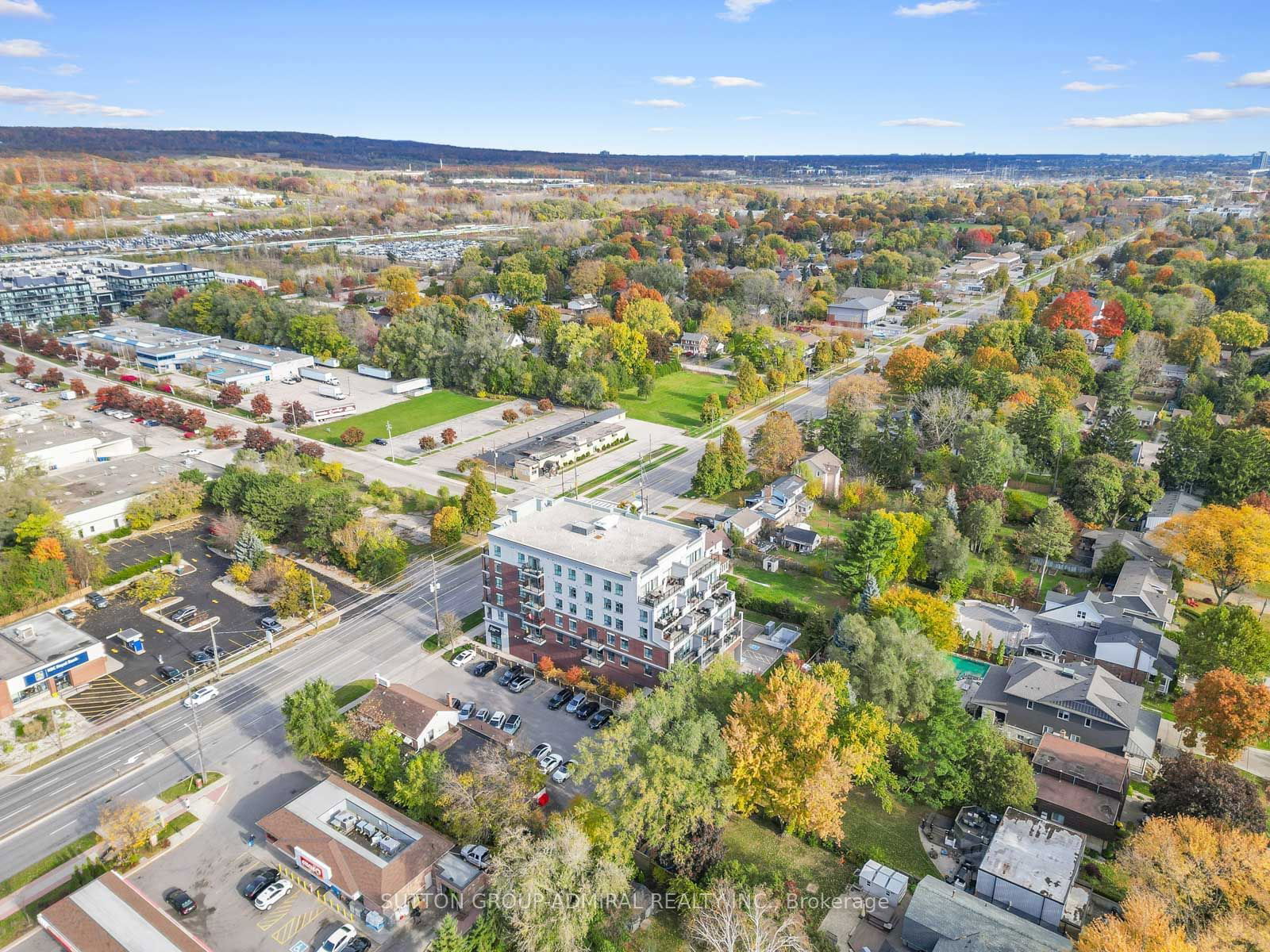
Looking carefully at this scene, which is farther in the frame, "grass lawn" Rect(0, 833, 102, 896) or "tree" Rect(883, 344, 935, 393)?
"tree" Rect(883, 344, 935, 393)

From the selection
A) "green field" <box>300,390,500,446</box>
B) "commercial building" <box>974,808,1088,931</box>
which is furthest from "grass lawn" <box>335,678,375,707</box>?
"green field" <box>300,390,500,446</box>

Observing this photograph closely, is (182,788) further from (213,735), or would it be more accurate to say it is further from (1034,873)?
(1034,873)

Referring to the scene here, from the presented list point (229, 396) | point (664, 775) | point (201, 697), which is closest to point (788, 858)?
point (664, 775)

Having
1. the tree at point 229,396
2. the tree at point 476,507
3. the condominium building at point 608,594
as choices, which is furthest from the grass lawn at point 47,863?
the tree at point 229,396

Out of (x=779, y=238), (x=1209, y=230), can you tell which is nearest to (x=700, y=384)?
(x=779, y=238)

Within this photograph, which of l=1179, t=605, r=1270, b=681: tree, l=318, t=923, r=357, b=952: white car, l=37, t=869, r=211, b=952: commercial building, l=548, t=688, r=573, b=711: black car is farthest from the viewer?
l=548, t=688, r=573, b=711: black car

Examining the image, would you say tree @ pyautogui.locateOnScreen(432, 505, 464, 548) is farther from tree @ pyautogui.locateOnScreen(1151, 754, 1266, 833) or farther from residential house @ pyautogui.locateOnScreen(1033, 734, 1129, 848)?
tree @ pyautogui.locateOnScreen(1151, 754, 1266, 833)

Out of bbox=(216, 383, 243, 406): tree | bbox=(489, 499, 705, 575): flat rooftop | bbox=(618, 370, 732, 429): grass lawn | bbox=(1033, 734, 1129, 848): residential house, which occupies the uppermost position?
bbox=(489, 499, 705, 575): flat rooftop
